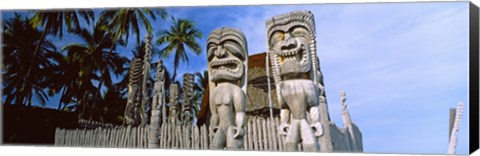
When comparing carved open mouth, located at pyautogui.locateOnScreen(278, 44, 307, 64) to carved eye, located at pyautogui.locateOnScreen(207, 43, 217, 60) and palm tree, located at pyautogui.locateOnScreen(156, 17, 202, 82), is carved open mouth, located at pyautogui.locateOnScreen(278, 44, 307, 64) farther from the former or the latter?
palm tree, located at pyautogui.locateOnScreen(156, 17, 202, 82)

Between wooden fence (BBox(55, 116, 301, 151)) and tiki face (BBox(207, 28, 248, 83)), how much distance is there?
929 mm

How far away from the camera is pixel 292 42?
32.4 feet

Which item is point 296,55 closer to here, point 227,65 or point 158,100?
point 227,65

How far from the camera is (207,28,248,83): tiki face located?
401 inches

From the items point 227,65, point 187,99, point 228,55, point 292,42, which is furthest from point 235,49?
point 187,99

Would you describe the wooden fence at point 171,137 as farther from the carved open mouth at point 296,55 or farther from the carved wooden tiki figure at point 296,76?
the carved open mouth at point 296,55

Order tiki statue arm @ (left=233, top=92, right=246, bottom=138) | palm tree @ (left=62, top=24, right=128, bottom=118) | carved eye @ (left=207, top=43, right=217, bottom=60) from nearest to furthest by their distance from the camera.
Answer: tiki statue arm @ (left=233, top=92, right=246, bottom=138), carved eye @ (left=207, top=43, right=217, bottom=60), palm tree @ (left=62, top=24, right=128, bottom=118)

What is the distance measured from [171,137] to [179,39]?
8.37ft

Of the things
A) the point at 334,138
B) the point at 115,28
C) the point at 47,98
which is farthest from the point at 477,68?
the point at 47,98

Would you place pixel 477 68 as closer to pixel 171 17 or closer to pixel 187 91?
pixel 171 17

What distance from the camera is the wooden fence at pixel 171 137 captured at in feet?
37.1

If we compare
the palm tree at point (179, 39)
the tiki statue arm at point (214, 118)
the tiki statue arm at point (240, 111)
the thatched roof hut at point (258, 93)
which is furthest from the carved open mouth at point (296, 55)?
the thatched roof hut at point (258, 93)

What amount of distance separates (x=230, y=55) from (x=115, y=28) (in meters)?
3.44

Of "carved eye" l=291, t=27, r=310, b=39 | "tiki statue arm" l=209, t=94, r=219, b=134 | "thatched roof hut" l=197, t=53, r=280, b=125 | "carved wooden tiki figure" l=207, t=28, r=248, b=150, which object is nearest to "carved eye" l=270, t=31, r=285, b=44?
"carved eye" l=291, t=27, r=310, b=39
